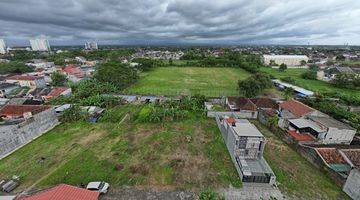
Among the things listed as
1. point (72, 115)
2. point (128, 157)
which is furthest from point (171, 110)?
point (72, 115)

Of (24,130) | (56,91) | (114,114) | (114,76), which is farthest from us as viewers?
(114,76)

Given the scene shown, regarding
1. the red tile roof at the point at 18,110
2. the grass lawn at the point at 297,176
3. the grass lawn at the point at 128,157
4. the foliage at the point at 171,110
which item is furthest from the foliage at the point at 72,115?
the grass lawn at the point at 297,176

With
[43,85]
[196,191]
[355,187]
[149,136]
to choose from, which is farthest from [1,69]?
[355,187]

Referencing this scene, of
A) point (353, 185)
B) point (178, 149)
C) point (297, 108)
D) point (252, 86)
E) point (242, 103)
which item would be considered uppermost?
point (252, 86)

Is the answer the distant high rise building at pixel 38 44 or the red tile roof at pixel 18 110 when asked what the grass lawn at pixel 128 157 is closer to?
the red tile roof at pixel 18 110

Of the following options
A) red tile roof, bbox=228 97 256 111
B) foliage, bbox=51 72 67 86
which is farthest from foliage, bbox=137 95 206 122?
foliage, bbox=51 72 67 86

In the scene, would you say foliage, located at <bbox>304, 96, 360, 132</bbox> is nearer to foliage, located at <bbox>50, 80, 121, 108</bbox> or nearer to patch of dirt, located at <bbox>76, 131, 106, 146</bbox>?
patch of dirt, located at <bbox>76, 131, 106, 146</bbox>

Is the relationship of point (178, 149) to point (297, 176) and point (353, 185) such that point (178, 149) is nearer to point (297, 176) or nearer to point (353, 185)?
point (297, 176)

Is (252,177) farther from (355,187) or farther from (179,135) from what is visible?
(179,135)
